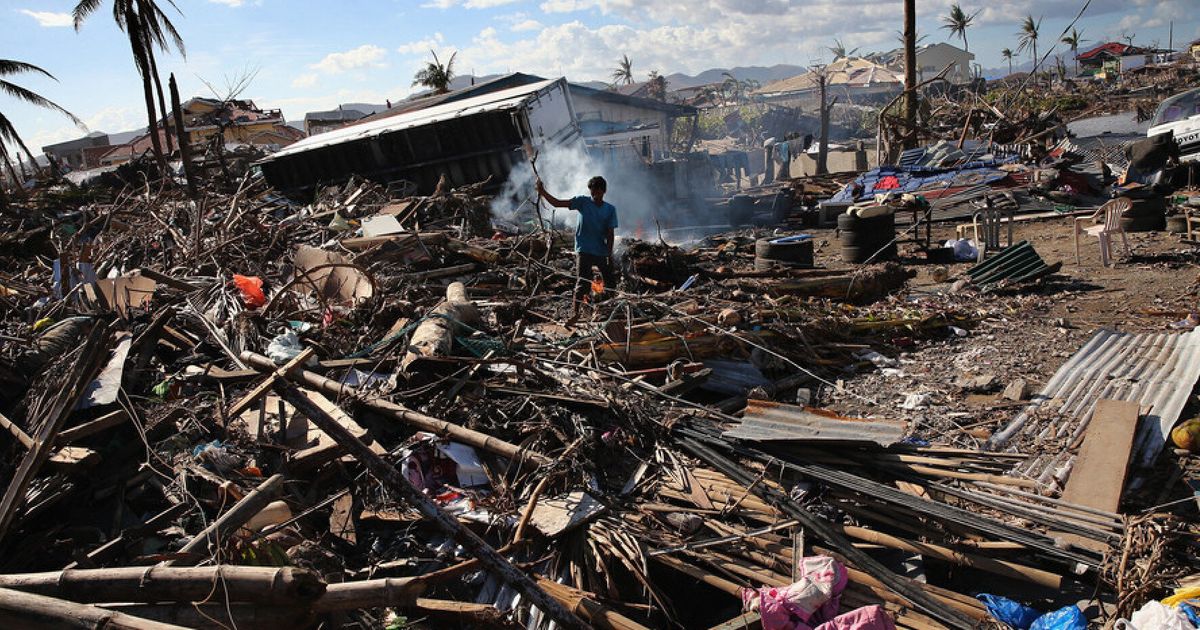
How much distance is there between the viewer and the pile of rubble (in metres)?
2.97

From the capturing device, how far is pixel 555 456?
425 cm

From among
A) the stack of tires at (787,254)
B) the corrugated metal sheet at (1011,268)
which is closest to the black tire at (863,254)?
the stack of tires at (787,254)

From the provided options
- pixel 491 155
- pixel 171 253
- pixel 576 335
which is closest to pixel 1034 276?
pixel 576 335

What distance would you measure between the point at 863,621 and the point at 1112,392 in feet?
9.78

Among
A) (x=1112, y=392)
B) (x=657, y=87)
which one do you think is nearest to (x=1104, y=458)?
(x=1112, y=392)

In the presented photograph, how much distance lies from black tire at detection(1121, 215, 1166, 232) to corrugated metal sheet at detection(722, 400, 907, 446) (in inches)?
Answer: 317

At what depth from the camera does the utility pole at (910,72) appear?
1667cm

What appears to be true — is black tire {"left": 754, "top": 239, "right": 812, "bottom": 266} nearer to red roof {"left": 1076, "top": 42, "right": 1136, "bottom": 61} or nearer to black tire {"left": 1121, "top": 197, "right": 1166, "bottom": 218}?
black tire {"left": 1121, "top": 197, "right": 1166, "bottom": 218}

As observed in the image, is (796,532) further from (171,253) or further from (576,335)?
(171,253)

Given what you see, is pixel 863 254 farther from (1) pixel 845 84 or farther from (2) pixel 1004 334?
(1) pixel 845 84

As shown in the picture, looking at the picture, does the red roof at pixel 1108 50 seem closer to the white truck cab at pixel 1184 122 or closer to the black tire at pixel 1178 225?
the white truck cab at pixel 1184 122

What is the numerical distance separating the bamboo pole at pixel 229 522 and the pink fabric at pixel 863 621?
2.40 metres

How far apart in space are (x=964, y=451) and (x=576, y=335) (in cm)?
291

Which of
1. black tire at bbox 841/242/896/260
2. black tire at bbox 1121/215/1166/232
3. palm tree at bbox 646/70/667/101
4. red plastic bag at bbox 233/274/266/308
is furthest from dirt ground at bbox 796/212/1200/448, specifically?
palm tree at bbox 646/70/667/101
